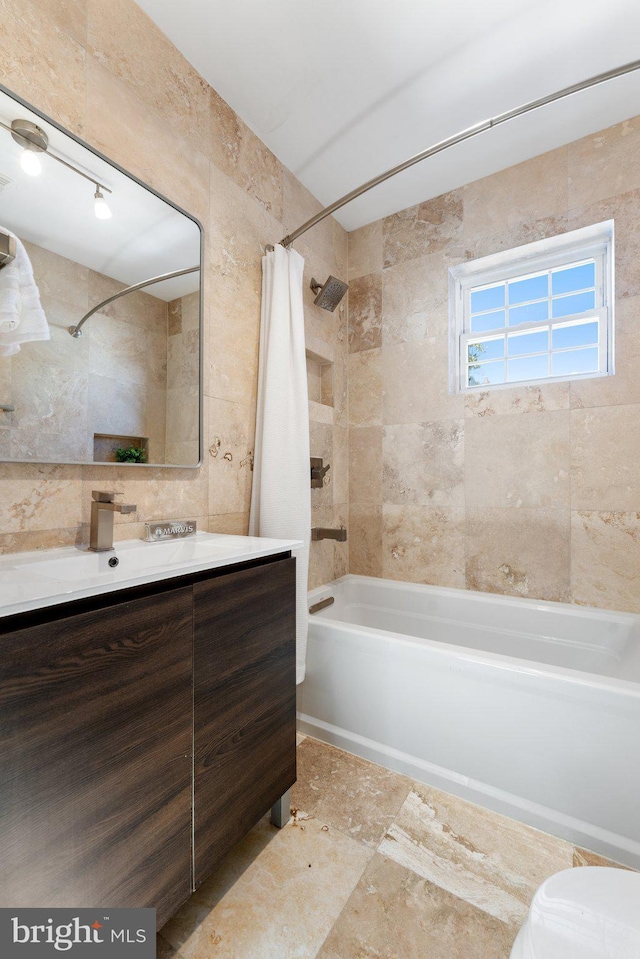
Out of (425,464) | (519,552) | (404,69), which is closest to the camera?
(404,69)

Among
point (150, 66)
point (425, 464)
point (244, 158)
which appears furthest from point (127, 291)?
point (425, 464)

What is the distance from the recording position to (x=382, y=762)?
1555 millimetres

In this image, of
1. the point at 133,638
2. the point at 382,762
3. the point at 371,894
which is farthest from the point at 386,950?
the point at 133,638

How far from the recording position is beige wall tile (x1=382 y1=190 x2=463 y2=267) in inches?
85.8

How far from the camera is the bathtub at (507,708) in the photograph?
1.19 meters

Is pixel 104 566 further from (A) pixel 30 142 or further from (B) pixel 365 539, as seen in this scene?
(B) pixel 365 539

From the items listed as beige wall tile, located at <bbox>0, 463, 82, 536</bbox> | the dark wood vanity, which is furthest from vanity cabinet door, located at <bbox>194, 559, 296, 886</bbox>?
beige wall tile, located at <bbox>0, 463, 82, 536</bbox>

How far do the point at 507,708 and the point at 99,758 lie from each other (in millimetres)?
1161

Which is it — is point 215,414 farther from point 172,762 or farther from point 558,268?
point 558,268

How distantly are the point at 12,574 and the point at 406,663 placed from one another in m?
1.23

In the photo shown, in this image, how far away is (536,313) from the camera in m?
2.15

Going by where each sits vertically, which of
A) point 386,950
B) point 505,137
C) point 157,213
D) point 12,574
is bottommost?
point 386,950

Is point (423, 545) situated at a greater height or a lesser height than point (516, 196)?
lesser

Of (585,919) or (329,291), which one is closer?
(585,919)
